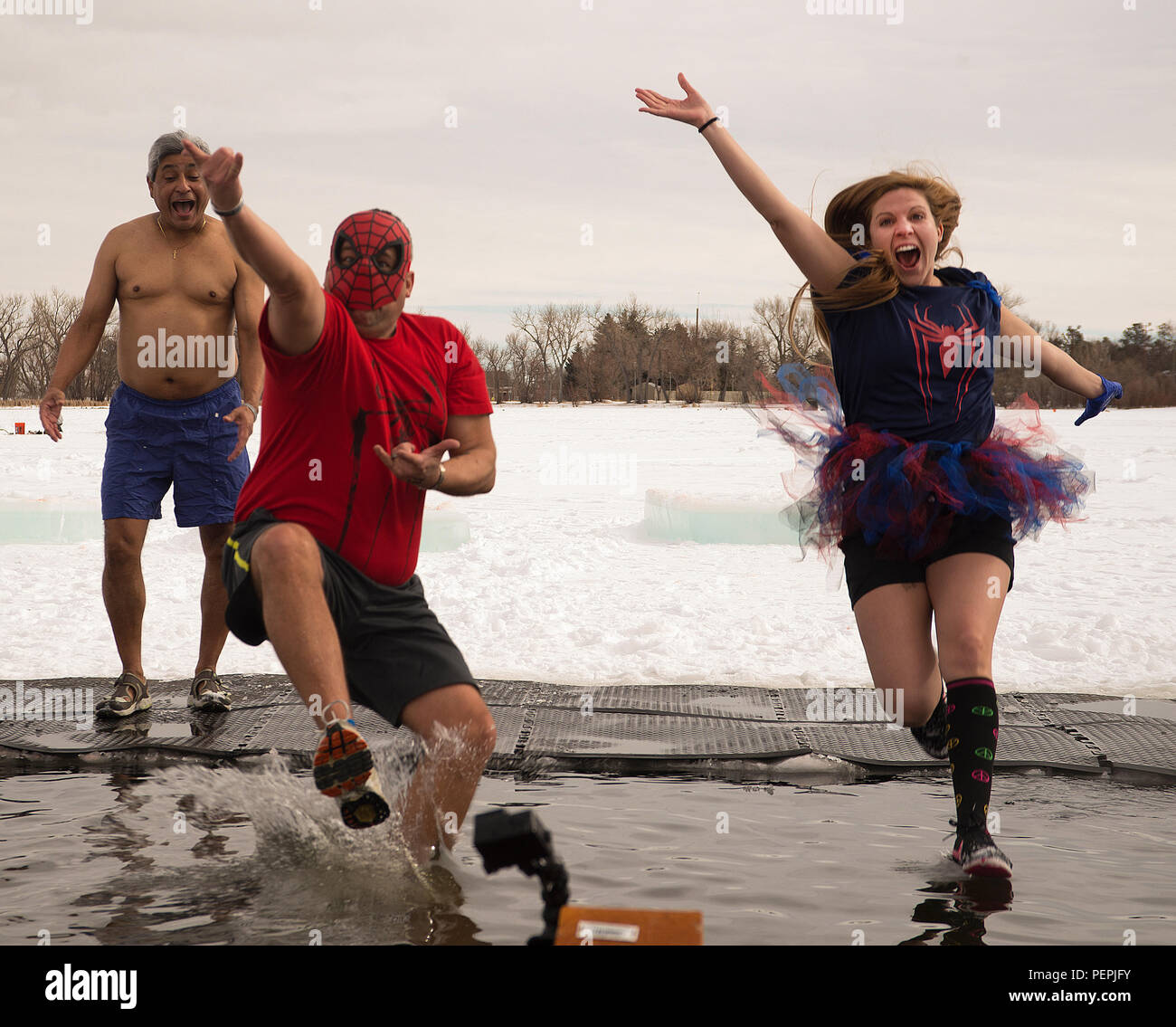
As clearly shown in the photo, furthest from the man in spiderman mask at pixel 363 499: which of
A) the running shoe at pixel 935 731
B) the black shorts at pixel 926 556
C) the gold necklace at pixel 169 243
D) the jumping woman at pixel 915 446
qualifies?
the gold necklace at pixel 169 243

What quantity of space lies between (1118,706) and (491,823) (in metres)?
3.52

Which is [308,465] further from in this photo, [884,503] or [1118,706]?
[1118,706]

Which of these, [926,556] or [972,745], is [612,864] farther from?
[926,556]

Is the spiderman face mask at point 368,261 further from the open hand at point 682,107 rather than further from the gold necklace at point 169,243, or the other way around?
the gold necklace at point 169,243

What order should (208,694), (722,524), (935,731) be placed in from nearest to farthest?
1. (935,731)
2. (208,694)
3. (722,524)

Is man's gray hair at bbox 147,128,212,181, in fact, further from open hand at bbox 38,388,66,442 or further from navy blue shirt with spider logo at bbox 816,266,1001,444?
navy blue shirt with spider logo at bbox 816,266,1001,444

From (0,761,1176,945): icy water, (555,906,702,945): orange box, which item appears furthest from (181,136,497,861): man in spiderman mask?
(555,906,702,945): orange box

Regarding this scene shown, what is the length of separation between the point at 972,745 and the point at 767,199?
5.24 feet

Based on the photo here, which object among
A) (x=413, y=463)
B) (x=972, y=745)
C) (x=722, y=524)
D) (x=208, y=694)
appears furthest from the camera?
(x=722, y=524)

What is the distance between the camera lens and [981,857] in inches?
120

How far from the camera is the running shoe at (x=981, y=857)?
10.0ft

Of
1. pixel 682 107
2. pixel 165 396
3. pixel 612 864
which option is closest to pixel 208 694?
pixel 165 396

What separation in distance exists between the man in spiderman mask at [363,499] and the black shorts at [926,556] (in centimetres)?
116

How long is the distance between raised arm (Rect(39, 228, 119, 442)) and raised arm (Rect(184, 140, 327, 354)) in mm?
2377
